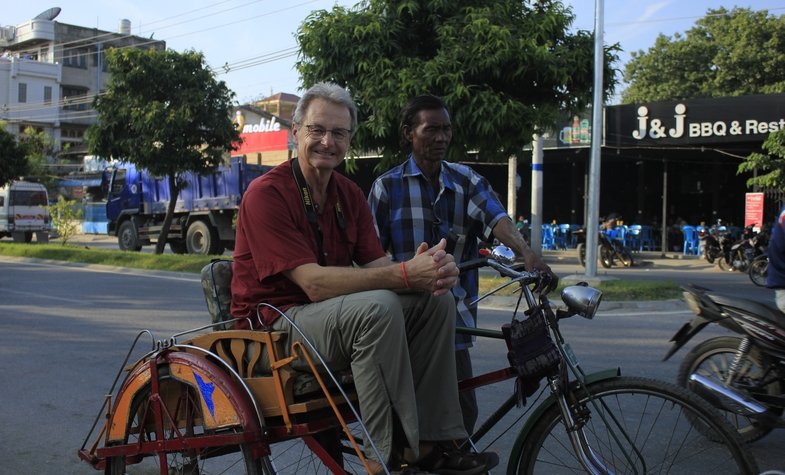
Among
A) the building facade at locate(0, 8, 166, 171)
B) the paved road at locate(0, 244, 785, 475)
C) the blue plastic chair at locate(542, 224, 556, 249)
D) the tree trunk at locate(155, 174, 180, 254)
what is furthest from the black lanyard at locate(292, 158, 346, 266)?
the building facade at locate(0, 8, 166, 171)

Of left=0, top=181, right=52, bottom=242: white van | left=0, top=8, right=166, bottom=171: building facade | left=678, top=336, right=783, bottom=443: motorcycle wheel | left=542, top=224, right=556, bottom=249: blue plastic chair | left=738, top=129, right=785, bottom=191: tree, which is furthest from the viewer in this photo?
left=0, top=8, right=166, bottom=171: building facade

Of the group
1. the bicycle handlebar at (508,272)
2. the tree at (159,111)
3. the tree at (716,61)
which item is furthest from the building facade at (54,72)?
the bicycle handlebar at (508,272)

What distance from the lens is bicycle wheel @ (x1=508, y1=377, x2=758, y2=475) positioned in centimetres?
238

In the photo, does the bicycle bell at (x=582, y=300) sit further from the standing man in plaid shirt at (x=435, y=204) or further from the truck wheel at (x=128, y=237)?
the truck wheel at (x=128, y=237)

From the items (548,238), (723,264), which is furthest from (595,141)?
(548,238)

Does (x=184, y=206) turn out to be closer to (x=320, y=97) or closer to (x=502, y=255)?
(x=320, y=97)

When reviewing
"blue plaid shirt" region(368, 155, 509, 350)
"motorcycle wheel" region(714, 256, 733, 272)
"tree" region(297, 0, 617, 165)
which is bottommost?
"motorcycle wheel" region(714, 256, 733, 272)

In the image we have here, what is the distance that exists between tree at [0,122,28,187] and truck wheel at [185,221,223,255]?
8779mm

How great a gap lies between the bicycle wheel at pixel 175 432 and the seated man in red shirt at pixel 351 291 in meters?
0.40

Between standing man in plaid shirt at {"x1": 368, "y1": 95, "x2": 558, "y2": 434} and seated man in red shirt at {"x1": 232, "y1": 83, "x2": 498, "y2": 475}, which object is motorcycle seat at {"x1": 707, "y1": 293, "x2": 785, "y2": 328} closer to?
standing man in plaid shirt at {"x1": 368, "y1": 95, "x2": 558, "y2": 434}

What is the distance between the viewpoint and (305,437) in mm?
2465

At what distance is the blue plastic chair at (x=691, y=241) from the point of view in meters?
21.8

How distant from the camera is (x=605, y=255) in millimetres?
17438

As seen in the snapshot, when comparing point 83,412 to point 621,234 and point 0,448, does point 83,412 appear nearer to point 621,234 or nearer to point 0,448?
point 0,448
